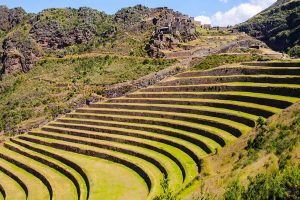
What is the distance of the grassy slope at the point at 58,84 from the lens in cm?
→ 4462

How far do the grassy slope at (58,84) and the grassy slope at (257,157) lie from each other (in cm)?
2438

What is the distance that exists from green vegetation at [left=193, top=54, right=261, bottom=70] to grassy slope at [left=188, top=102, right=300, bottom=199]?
62.6ft

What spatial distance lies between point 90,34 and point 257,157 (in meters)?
49.5

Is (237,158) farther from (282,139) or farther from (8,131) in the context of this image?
(8,131)

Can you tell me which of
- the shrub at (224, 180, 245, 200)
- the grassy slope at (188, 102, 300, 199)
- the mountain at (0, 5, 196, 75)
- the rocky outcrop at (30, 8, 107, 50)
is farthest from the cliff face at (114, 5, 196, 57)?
the shrub at (224, 180, 245, 200)

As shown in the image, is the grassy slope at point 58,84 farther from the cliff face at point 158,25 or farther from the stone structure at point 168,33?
the cliff face at point 158,25

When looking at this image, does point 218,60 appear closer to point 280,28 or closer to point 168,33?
point 168,33

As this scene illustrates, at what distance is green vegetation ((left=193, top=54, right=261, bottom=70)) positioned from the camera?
41.3 m

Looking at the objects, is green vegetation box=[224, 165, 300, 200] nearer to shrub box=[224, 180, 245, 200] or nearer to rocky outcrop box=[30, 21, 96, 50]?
shrub box=[224, 180, 245, 200]

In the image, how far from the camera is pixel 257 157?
19.3 m

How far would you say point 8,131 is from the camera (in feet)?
141

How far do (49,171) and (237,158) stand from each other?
1503 cm

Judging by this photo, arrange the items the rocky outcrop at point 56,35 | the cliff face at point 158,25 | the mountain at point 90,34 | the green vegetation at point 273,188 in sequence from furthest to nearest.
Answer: the rocky outcrop at point 56,35, the mountain at point 90,34, the cliff face at point 158,25, the green vegetation at point 273,188

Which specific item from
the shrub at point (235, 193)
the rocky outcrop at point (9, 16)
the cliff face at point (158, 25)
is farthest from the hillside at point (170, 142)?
the rocky outcrop at point (9, 16)
